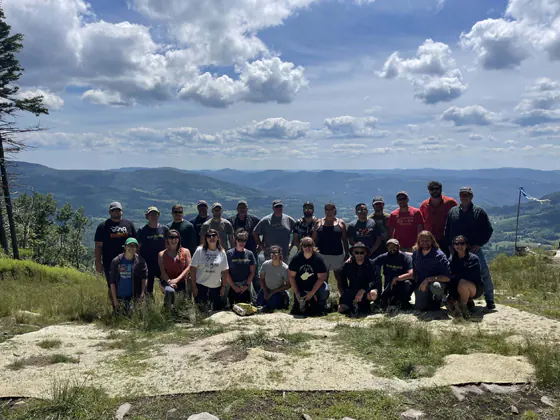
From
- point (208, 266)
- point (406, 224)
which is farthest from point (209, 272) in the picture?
point (406, 224)

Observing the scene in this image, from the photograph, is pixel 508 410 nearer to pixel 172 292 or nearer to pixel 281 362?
pixel 281 362

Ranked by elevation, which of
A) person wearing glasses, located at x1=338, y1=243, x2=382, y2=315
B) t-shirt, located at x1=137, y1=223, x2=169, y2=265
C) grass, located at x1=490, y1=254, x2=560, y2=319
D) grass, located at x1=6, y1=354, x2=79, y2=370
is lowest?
grass, located at x1=490, y1=254, x2=560, y2=319

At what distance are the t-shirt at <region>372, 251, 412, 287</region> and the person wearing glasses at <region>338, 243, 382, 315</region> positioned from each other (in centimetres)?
17

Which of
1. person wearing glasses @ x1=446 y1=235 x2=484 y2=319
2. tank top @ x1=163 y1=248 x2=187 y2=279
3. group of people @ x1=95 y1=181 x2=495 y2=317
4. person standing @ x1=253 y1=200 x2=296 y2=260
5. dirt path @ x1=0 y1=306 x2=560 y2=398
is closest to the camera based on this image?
dirt path @ x1=0 y1=306 x2=560 y2=398

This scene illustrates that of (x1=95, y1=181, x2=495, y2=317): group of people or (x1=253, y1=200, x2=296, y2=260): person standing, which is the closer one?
(x1=95, y1=181, x2=495, y2=317): group of people

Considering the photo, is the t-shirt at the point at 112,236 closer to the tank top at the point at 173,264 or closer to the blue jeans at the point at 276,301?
the tank top at the point at 173,264

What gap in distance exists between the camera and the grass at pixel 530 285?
822 centimetres

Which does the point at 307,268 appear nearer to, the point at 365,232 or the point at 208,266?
the point at 365,232

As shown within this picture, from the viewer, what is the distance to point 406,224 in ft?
29.3

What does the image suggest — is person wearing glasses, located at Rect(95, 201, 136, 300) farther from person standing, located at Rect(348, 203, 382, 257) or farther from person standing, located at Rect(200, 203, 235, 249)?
person standing, located at Rect(348, 203, 382, 257)

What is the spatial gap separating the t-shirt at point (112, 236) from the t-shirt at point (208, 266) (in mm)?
1486

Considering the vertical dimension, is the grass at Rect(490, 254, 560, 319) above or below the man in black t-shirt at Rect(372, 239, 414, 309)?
below

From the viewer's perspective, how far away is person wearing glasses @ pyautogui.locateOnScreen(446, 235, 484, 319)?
760cm

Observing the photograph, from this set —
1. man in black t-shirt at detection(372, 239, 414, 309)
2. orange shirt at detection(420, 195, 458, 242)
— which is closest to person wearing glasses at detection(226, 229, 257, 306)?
man in black t-shirt at detection(372, 239, 414, 309)
